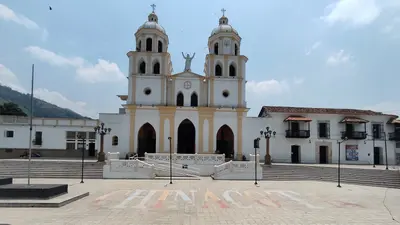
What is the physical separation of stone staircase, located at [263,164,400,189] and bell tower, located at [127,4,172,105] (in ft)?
45.6

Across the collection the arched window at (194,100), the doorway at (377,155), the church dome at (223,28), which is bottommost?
the doorway at (377,155)

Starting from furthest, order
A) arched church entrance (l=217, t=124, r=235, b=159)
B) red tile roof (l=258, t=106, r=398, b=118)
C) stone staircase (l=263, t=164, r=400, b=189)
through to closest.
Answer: arched church entrance (l=217, t=124, r=235, b=159) < red tile roof (l=258, t=106, r=398, b=118) < stone staircase (l=263, t=164, r=400, b=189)

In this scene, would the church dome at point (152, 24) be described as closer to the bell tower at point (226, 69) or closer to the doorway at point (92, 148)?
the bell tower at point (226, 69)

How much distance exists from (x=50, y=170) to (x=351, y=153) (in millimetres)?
27974

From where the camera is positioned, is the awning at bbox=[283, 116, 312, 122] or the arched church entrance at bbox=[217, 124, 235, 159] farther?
the arched church entrance at bbox=[217, 124, 235, 159]

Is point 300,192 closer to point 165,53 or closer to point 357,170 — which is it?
point 357,170

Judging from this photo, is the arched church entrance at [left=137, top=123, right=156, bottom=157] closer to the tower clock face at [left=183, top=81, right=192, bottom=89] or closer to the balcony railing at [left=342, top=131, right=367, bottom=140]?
the tower clock face at [left=183, top=81, right=192, bottom=89]

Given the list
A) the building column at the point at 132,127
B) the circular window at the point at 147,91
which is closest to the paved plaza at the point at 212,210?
the building column at the point at 132,127

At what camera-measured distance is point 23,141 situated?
120 feet

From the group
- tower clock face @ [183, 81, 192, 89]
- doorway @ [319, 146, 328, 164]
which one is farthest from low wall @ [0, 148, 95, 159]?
doorway @ [319, 146, 328, 164]

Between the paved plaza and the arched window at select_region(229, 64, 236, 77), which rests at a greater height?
the arched window at select_region(229, 64, 236, 77)

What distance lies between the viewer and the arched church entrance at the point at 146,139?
3534 cm

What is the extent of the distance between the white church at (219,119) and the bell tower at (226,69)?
10cm

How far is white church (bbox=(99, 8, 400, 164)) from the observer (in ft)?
110
